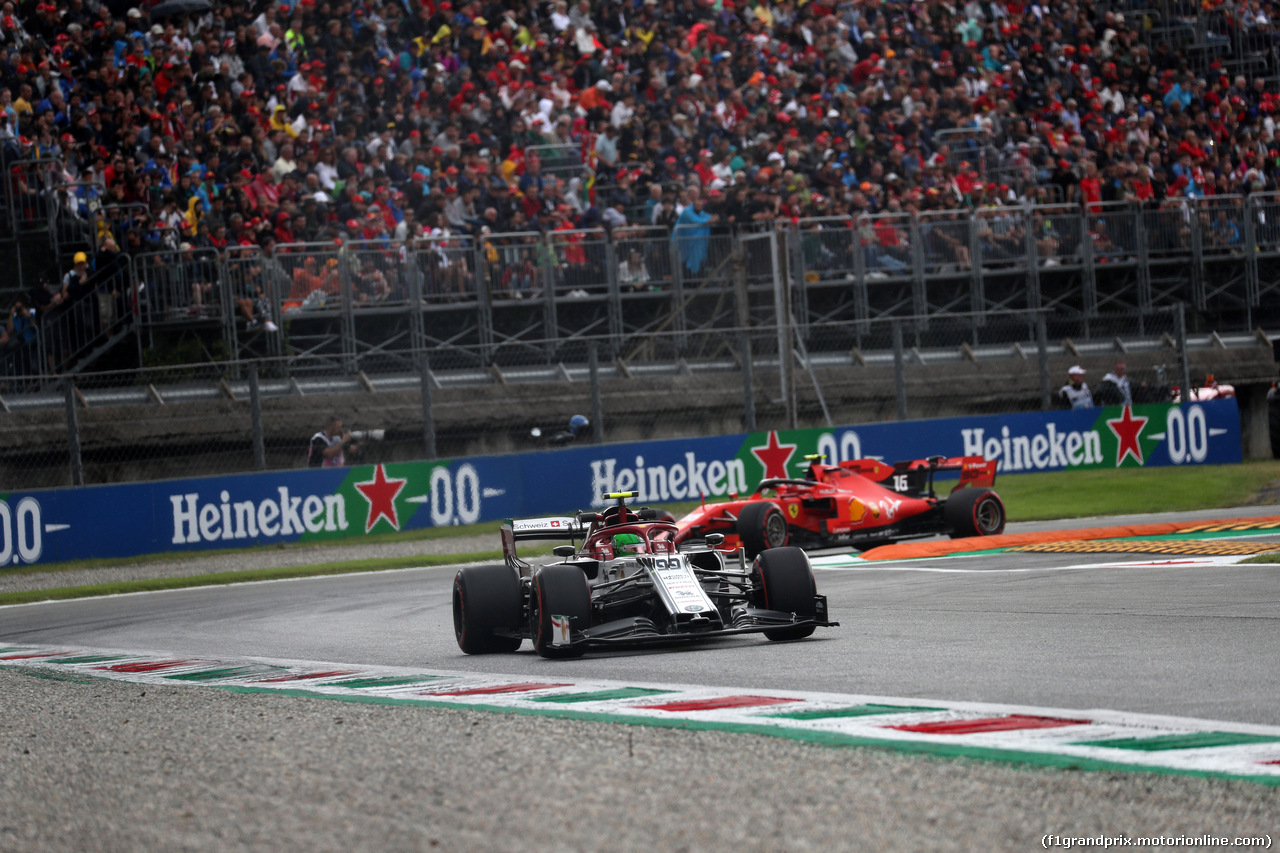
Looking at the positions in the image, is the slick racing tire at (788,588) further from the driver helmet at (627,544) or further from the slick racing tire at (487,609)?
the slick racing tire at (487,609)

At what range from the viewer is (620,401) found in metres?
20.4

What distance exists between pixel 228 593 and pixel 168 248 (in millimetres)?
6029

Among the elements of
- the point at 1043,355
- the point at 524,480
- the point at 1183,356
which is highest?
the point at 1043,355

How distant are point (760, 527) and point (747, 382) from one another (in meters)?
5.99

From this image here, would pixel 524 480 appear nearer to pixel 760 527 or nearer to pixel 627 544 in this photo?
pixel 760 527

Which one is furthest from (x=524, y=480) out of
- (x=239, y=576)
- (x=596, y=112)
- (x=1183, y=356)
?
(x=1183, y=356)

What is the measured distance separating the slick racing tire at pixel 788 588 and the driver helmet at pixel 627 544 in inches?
30.0

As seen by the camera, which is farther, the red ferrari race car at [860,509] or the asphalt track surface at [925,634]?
the red ferrari race car at [860,509]

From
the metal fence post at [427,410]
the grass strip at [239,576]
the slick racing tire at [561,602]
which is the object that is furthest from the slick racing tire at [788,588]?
the metal fence post at [427,410]

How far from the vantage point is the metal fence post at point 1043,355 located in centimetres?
2227

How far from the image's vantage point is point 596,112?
79.2 ft

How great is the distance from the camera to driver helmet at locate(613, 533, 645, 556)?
30.8ft

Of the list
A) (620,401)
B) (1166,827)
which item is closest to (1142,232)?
(620,401)

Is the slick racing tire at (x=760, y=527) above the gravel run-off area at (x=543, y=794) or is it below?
above
